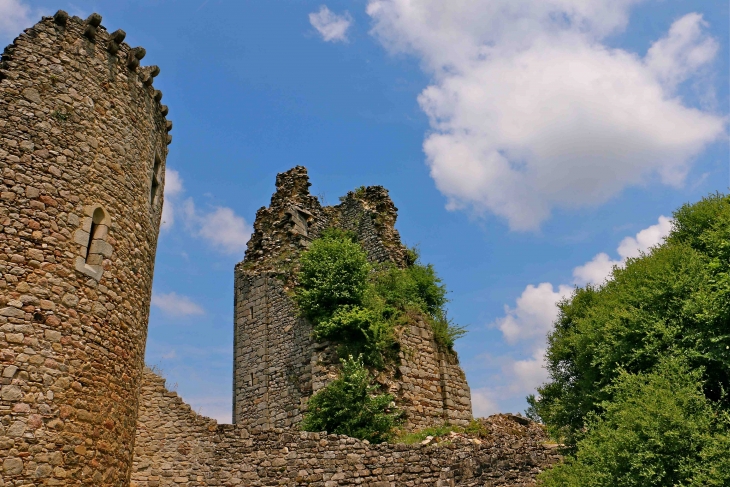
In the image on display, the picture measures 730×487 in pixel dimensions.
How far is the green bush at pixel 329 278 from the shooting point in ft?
55.0

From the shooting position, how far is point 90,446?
7.77 meters

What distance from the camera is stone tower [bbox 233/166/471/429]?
54.1 feet

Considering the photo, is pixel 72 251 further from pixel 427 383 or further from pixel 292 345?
pixel 427 383

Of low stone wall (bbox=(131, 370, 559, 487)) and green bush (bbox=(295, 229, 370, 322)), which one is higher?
green bush (bbox=(295, 229, 370, 322))

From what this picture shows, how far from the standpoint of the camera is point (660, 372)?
40.1 feet

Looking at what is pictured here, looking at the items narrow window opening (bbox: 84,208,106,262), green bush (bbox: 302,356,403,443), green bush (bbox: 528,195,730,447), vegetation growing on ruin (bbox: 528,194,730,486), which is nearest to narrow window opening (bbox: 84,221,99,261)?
narrow window opening (bbox: 84,208,106,262)

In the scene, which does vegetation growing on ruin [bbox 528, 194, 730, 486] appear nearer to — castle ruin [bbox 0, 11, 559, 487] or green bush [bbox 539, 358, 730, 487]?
green bush [bbox 539, 358, 730, 487]

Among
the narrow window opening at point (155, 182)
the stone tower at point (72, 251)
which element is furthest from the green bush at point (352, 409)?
the narrow window opening at point (155, 182)

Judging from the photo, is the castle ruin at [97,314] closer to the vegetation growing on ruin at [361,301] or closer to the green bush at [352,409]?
the green bush at [352,409]

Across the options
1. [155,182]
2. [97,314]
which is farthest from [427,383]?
[97,314]

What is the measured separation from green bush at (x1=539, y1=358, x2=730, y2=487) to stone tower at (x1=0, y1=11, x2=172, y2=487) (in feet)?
27.4

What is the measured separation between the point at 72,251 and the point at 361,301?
9632 mm

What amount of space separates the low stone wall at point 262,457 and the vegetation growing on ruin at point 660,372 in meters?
2.61

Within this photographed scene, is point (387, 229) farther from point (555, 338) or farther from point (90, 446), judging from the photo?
point (90, 446)
